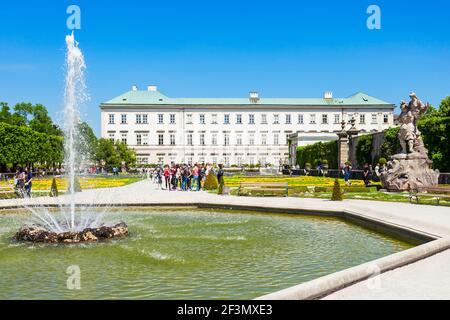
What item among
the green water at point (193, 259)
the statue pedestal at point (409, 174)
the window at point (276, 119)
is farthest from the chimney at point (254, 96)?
the green water at point (193, 259)

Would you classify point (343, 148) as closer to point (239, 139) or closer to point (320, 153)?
point (320, 153)

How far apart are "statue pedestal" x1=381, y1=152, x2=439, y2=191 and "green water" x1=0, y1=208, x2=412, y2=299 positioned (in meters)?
8.65

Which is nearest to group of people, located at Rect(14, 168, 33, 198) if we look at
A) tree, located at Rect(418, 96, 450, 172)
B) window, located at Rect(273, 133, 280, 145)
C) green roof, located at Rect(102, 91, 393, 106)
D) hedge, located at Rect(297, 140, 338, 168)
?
tree, located at Rect(418, 96, 450, 172)

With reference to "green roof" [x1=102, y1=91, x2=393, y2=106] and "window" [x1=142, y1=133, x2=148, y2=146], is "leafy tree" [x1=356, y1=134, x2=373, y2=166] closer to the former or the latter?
"green roof" [x1=102, y1=91, x2=393, y2=106]

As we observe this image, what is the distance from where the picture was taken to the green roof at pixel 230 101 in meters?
77.6

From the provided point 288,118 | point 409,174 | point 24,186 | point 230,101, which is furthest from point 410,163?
point 230,101

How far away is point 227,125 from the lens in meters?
78.6

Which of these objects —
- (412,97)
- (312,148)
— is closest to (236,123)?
(312,148)

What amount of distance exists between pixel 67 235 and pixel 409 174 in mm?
14308

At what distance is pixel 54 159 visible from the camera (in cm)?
5956

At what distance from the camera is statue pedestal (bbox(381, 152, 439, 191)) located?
18794mm

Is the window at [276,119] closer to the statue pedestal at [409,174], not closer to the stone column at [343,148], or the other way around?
the stone column at [343,148]

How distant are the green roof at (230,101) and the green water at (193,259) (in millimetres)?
67572
